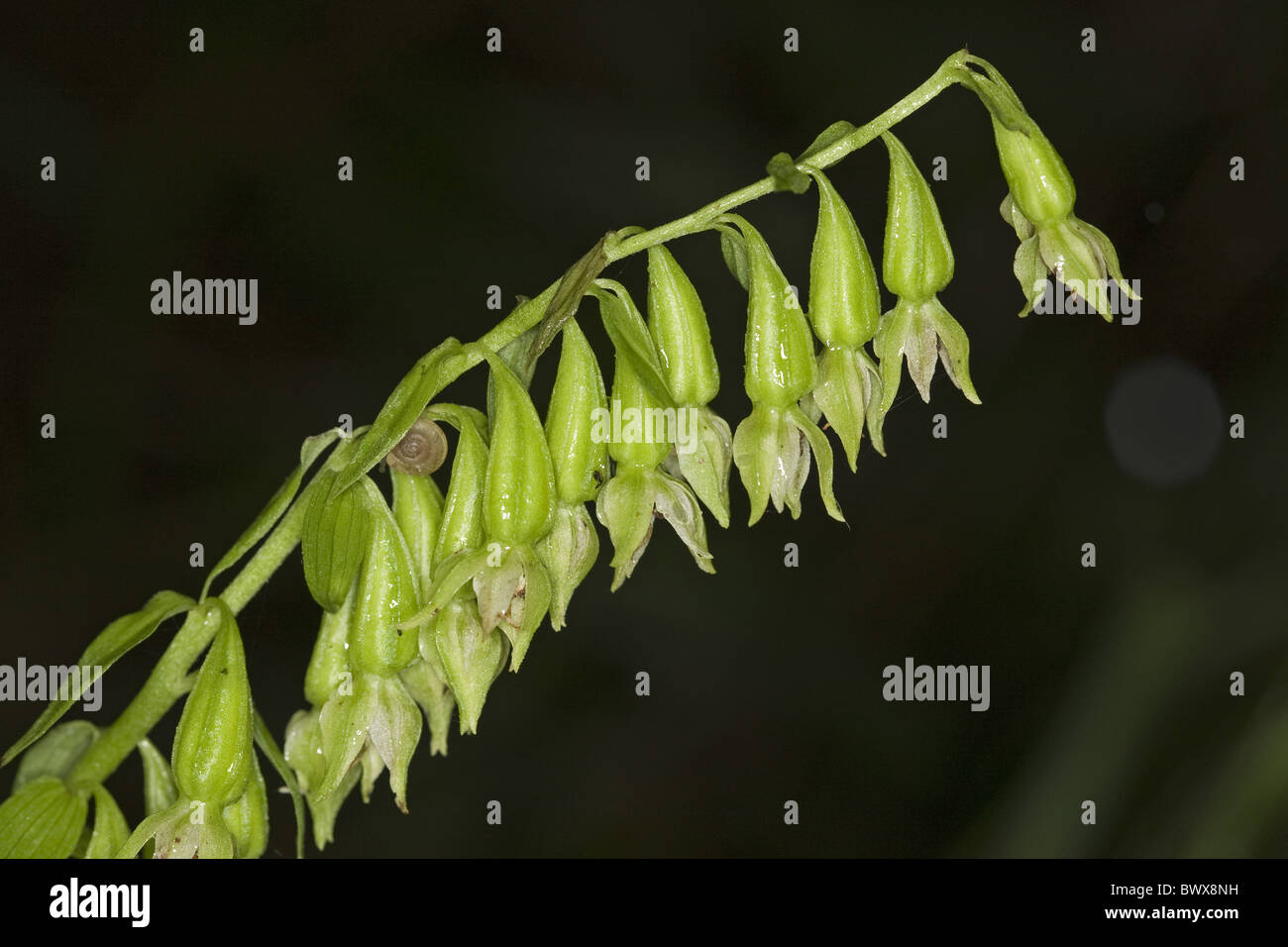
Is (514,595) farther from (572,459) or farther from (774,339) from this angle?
(774,339)

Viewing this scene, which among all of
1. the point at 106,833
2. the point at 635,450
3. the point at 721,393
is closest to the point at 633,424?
the point at 635,450

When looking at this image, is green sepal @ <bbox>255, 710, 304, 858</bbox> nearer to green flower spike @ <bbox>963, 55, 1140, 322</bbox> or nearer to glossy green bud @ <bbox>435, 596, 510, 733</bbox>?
glossy green bud @ <bbox>435, 596, 510, 733</bbox>

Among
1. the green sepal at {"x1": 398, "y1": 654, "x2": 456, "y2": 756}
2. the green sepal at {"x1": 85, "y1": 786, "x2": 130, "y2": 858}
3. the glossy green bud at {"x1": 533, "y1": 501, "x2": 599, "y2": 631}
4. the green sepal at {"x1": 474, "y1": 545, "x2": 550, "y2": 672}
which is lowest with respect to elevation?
the green sepal at {"x1": 85, "y1": 786, "x2": 130, "y2": 858}

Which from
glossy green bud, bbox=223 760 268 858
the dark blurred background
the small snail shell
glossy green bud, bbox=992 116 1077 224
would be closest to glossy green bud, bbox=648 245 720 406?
the small snail shell

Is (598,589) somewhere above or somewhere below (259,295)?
below

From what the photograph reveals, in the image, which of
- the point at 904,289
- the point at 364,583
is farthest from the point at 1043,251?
the point at 364,583

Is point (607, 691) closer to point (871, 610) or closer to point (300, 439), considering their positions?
point (871, 610)

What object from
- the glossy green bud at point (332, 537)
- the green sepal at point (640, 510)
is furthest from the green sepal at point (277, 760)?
the green sepal at point (640, 510)
